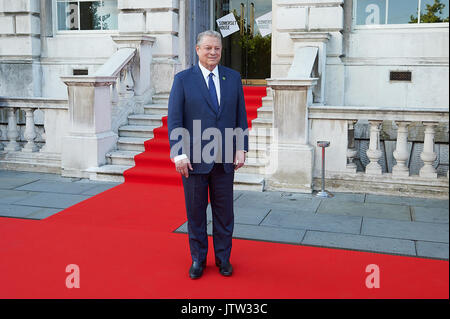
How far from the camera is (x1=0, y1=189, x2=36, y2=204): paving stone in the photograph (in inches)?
283

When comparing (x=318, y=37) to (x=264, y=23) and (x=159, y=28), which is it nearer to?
(x=159, y=28)

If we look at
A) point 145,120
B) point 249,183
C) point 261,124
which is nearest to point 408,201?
point 249,183

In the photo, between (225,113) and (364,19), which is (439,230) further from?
(364,19)

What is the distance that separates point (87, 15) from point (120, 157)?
440 cm

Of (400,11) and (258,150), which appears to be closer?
(258,150)

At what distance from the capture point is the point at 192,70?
4.47 m

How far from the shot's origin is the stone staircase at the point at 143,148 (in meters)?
8.05

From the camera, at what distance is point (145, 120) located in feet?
32.0

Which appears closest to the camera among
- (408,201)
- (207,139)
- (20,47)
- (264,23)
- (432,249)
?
(207,139)

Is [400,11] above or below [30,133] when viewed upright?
above

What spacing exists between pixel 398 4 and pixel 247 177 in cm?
455

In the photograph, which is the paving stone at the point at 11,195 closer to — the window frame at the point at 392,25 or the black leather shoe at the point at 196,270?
the black leather shoe at the point at 196,270
